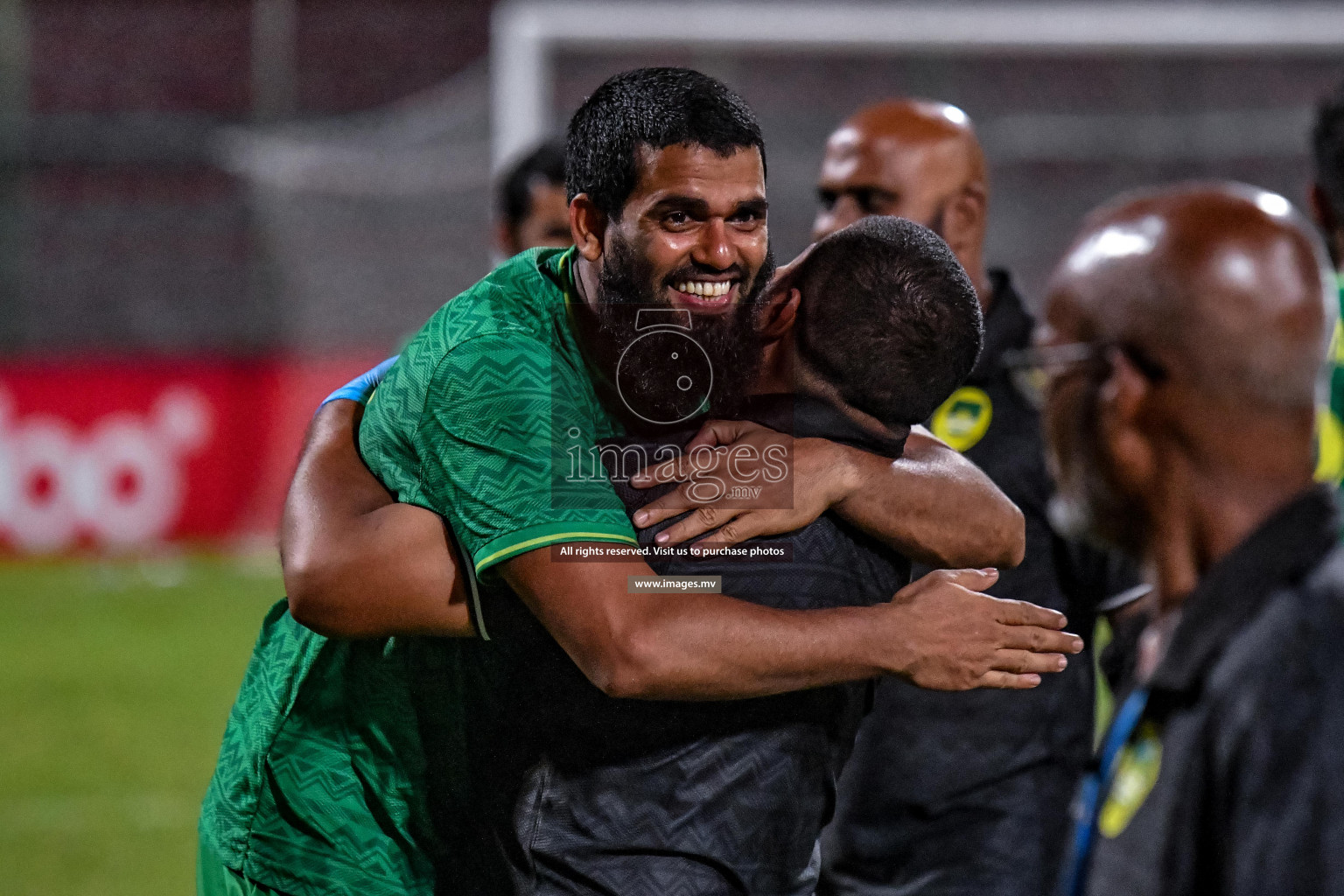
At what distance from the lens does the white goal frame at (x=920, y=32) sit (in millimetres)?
7488

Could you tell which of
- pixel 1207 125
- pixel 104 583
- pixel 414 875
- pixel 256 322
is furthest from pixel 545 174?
pixel 256 322

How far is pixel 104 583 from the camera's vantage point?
433 inches

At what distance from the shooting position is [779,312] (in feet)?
6.17

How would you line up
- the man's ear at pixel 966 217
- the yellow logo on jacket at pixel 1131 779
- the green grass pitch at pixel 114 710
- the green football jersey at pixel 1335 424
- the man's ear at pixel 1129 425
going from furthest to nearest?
1. the green grass pitch at pixel 114 710
2. the man's ear at pixel 966 217
3. the green football jersey at pixel 1335 424
4. the man's ear at pixel 1129 425
5. the yellow logo on jacket at pixel 1131 779

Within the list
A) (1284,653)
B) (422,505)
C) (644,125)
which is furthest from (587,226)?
(1284,653)

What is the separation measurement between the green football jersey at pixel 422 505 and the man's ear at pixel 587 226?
37 mm

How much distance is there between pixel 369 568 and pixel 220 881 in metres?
0.74

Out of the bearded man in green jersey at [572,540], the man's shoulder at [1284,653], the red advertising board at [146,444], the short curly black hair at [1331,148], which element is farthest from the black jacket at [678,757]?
the red advertising board at [146,444]

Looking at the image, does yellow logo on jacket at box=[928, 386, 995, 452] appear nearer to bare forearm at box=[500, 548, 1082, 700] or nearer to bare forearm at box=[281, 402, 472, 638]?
bare forearm at box=[500, 548, 1082, 700]

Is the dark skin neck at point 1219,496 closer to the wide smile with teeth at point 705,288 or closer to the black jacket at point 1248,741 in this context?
the black jacket at point 1248,741

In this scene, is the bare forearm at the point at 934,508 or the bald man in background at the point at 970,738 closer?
the bare forearm at the point at 934,508

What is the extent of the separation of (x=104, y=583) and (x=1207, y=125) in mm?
9130

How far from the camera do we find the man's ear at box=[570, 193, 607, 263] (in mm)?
2039

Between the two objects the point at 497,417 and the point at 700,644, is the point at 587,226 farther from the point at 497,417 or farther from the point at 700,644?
the point at 700,644
